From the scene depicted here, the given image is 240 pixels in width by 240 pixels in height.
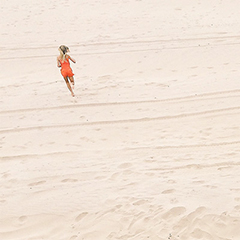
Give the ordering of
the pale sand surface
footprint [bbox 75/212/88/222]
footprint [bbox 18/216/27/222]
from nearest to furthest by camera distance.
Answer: the pale sand surface < footprint [bbox 75/212/88/222] < footprint [bbox 18/216/27/222]

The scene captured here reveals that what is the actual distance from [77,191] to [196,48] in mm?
8032

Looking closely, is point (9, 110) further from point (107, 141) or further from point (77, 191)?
point (77, 191)

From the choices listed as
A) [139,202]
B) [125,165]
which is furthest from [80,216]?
[125,165]

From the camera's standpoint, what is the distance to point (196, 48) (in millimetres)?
13078

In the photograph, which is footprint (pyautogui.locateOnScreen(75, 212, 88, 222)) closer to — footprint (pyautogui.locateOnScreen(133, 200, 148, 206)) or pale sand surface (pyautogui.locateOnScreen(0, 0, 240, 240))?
pale sand surface (pyautogui.locateOnScreen(0, 0, 240, 240))

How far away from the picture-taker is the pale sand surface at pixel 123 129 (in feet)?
18.1

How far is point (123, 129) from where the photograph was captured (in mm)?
8352

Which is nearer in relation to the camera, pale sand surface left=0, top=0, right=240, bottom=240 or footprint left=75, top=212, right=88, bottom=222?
pale sand surface left=0, top=0, right=240, bottom=240

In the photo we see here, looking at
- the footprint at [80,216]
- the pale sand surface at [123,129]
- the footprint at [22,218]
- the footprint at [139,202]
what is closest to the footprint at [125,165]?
the pale sand surface at [123,129]

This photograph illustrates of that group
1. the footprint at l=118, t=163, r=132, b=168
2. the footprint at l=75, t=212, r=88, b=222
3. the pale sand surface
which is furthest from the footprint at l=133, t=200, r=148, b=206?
the footprint at l=118, t=163, r=132, b=168

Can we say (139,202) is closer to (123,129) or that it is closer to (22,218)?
(22,218)

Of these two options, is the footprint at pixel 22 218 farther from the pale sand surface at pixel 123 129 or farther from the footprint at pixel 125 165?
the footprint at pixel 125 165

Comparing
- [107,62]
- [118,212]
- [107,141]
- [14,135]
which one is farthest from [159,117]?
[107,62]

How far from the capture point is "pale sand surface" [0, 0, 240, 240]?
5.51 meters
